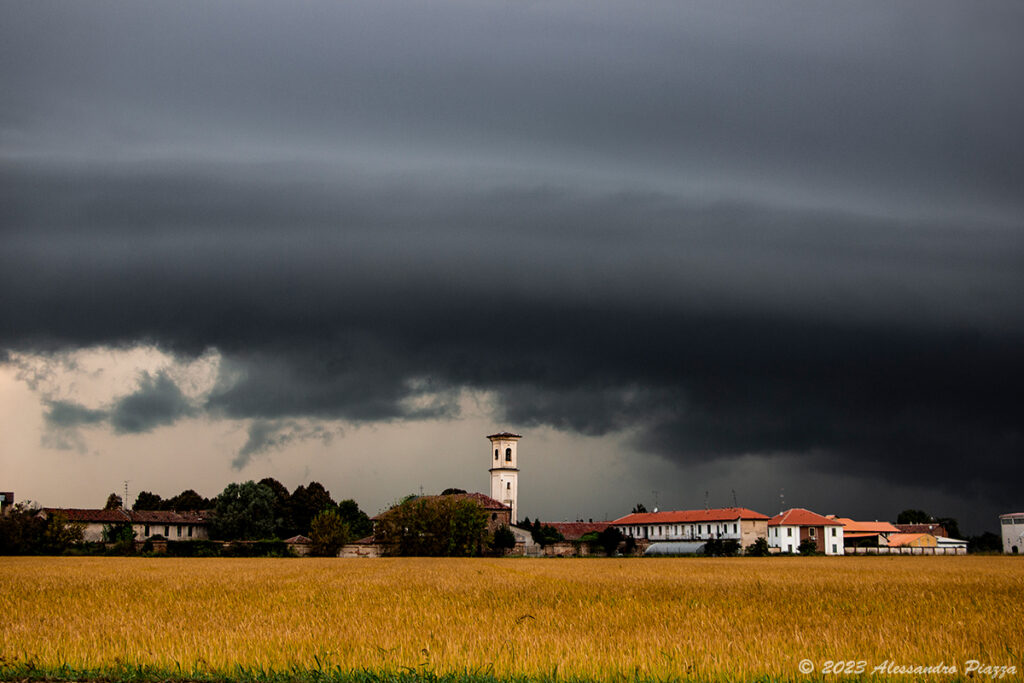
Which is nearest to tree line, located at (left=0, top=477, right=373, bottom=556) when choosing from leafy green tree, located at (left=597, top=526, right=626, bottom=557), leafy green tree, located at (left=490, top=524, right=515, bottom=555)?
leafy green tree, located at (left=490, top=524, right=515, bottom=555)

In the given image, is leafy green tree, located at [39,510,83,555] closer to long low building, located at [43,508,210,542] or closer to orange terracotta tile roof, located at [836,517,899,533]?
long low building, located at [43,508,210,542]

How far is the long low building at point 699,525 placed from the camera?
12800 centimetres

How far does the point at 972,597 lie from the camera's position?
24.8 metres

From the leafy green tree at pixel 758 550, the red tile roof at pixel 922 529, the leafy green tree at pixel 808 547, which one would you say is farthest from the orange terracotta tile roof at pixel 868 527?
the leafy green tree at pixel 758 550

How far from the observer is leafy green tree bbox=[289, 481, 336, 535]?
137 metres

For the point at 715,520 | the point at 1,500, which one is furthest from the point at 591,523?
the point at 1,500

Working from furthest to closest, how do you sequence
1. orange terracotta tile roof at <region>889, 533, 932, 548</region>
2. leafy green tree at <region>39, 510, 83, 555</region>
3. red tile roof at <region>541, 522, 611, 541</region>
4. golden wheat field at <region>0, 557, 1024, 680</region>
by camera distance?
red tile roof at <region>541, 522, 611, 541</region>
orange terracotta tile roof at <region>889, 533, 932, 548</region>
leafy green tree at <region>39, 510, 83, 555</region>
golden wheat field at <region>0, 557, 1024, 680</region>

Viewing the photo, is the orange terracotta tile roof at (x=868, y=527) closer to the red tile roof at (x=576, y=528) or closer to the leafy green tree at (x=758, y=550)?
the red tile roof at (x=576, y=528)

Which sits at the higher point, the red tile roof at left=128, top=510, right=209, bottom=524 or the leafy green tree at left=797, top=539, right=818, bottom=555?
the red tile roof at left=128, top=510, right=209, bottom=524

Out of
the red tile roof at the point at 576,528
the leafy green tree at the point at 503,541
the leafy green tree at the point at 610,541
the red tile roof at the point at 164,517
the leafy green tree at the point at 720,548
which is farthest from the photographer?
the red tile roof at the point at 576,528

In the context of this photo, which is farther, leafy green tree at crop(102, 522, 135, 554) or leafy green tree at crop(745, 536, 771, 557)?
leafy green tree at crop(745, 536, 771, 557)

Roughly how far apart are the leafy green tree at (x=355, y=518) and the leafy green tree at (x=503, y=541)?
1435 inches

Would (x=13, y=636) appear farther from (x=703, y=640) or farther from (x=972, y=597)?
(x=972, y=597)

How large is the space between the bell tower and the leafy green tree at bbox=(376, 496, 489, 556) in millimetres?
40813
